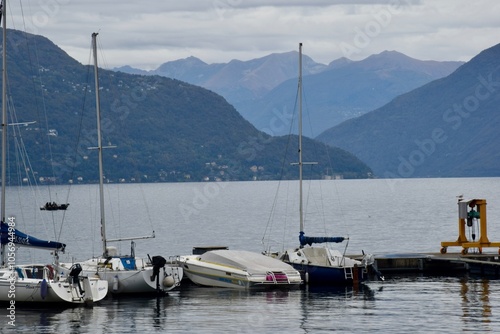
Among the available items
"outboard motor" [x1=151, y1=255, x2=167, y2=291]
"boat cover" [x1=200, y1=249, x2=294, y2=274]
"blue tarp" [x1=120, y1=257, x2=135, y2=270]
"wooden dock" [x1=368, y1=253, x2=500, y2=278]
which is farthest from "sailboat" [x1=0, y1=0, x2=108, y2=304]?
"wooden dock" [x1=368, y1=253, x2=500, y2=278]

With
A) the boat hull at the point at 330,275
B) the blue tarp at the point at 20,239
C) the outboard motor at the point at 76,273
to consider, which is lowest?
the boat hull at the point at 330,275

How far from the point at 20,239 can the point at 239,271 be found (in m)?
11.3

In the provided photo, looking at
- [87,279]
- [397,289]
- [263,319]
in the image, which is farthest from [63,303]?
[397,289]

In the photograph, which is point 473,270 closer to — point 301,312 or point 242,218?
point 301,312

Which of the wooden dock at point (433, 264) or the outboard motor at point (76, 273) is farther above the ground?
the outboard motor at point (76, 273)

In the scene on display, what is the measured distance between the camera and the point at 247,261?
2023 inches

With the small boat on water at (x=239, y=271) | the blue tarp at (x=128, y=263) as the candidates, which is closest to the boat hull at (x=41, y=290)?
the blue tarp at (x=128, y=263)

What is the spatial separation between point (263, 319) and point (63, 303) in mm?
9497

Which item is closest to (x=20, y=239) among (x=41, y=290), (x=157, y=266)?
(x=41, y=290)

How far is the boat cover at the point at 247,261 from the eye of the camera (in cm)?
5075

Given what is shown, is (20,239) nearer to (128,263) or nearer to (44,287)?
(44,287)

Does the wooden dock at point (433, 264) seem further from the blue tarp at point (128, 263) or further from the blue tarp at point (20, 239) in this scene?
the blue tarp at point (20, 239)

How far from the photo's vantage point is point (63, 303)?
145 feet

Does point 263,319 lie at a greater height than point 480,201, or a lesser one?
lesser
